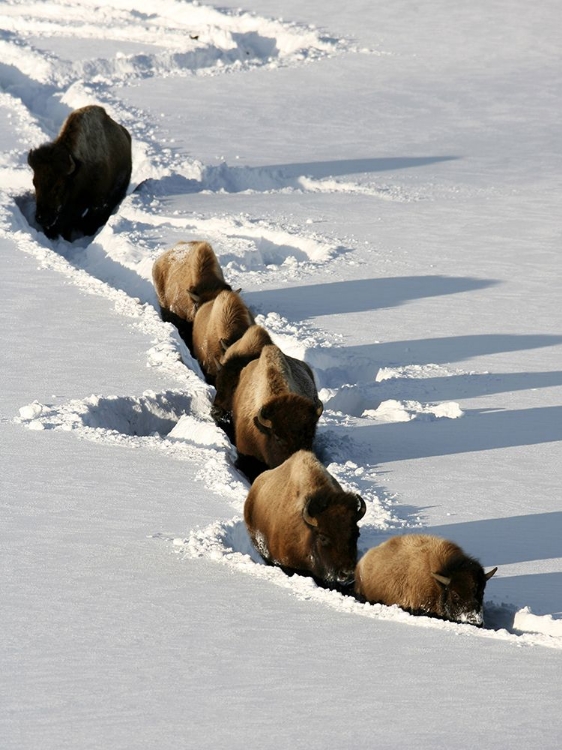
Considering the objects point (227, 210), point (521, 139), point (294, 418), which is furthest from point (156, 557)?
point (521, 139)

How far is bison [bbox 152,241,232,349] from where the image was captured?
35.5ft

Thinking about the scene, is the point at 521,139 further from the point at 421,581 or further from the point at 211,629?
the point at 211,629

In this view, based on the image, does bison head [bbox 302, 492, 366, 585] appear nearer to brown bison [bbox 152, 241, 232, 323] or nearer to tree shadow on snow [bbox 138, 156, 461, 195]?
brown bison [bbox 152, 241, 232, 323]

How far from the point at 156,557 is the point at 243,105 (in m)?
16.0

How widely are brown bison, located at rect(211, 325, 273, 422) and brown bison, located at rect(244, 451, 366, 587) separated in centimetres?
171

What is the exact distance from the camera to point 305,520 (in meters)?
6.33

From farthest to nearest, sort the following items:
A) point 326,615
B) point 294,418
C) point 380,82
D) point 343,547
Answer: point 380,82, point 294,418, point 343,547, point 326,615

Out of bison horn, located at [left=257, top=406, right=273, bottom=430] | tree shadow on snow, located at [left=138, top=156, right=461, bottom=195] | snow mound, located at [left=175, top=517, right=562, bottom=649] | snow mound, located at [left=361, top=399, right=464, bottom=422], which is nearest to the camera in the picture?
snow mound, located at [left=175, top=517, right=562, bottom=649]

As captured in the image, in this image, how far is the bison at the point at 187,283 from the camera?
10812 mm

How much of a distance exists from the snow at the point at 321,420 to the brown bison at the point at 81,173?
1.01ft

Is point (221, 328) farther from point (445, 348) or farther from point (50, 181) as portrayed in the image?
point (50, 181)

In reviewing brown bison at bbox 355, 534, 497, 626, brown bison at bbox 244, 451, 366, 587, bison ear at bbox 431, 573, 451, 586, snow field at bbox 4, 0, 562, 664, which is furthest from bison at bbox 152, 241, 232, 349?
bison ear at bbox 431, 573, 451, 586

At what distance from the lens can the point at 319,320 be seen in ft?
36.6

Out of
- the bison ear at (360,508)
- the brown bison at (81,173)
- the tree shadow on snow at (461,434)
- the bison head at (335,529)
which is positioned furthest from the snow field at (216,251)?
the bison ear at (360,508)
